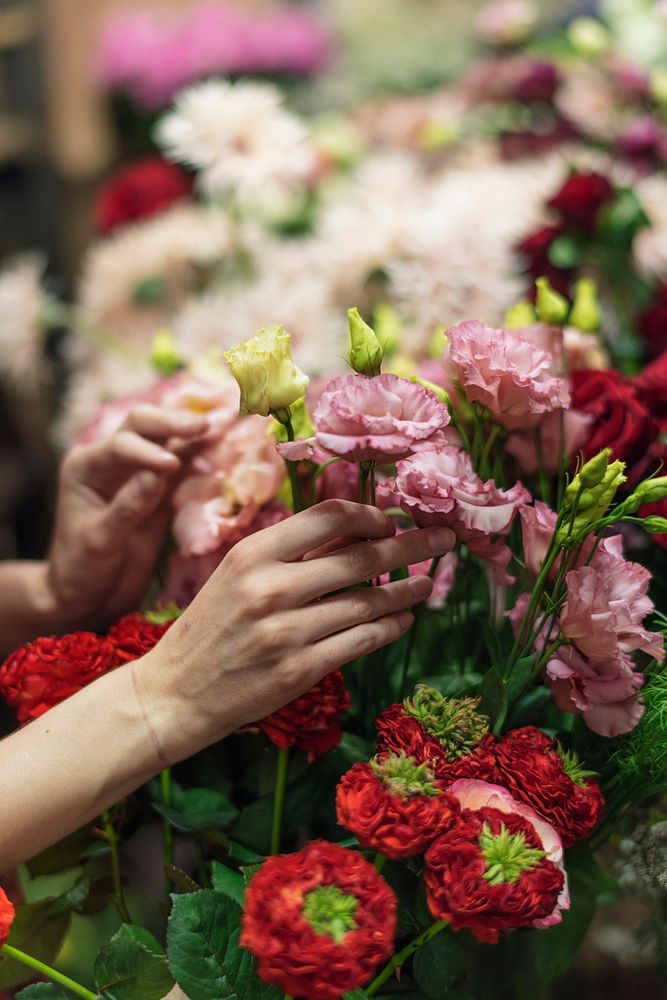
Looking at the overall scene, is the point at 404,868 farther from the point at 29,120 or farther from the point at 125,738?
the point at 29,120

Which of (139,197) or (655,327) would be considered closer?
(655,327)

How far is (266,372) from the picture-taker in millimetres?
453

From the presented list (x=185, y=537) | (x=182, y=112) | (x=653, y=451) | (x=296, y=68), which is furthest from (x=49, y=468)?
(x=653, y=451)

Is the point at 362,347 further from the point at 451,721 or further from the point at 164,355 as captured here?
the point at 164,355

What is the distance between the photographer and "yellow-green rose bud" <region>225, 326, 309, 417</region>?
0.45 meters

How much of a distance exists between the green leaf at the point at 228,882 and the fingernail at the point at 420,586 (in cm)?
16

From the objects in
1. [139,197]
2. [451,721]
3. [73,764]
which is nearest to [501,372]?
[451,721]

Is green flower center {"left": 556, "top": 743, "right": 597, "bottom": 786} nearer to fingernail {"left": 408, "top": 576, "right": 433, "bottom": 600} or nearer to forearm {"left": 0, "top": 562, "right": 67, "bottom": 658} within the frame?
fingernail {"left": 408, "top": 576, "right": 433, "bottom": 600}

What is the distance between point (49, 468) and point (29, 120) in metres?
0.74

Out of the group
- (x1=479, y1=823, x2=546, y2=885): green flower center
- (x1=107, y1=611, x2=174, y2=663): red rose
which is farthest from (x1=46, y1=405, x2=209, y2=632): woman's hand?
(x1=479, y1=823, x2=546, y2=885): green flower center

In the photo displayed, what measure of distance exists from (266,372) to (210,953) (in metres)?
0.26

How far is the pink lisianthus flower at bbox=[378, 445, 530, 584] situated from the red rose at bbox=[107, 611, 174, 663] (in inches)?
6.5

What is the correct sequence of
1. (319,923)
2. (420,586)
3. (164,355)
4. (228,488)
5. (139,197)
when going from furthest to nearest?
(139,197) < (164,355) < (228,488) < (420,586) < (319,923)

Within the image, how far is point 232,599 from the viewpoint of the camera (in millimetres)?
455
